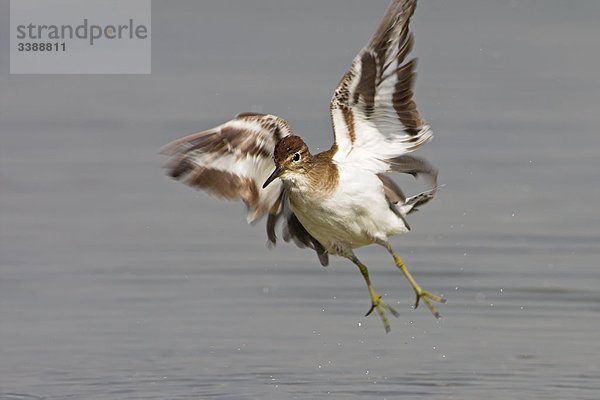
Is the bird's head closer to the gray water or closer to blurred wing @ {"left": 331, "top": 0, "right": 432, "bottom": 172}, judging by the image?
blurred wing @ {"left": 331, "top": 0, "right": 432, "bottom": 172}

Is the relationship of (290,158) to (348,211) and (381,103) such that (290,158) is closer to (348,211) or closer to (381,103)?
(348,211)

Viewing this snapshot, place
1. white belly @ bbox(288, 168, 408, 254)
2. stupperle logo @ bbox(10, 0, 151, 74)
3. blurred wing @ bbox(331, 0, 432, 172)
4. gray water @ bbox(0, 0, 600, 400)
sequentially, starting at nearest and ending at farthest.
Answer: blurred wing @ bbox(331, 0, 432, 172), white belly @ bbox(288, 168, 408, 254), gray water @ bbox(0, 0, 600, 400), stupperle logo @ bbox(10, 0, 151, 74)

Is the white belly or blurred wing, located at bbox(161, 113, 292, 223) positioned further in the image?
blurred wing, located at bbox(161, 113, 292, 223)

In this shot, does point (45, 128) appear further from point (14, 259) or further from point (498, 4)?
point (498, 4)

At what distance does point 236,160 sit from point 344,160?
709 mm

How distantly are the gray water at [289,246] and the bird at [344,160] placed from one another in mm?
901

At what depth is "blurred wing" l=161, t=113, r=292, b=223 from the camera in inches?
387

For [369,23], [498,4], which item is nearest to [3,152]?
[369,23]

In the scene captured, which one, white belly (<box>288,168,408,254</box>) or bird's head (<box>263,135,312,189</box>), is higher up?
bird's head (<box>263,135,312,189</box>)

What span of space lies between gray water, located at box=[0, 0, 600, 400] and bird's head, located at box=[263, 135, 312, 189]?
146 cm

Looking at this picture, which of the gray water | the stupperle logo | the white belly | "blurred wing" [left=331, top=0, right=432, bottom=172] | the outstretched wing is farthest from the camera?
the stupperle logo

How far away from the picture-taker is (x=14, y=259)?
1234 cm

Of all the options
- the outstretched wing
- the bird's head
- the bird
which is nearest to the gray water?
the bird

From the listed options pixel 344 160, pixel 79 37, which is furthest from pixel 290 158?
pixel 79 37
